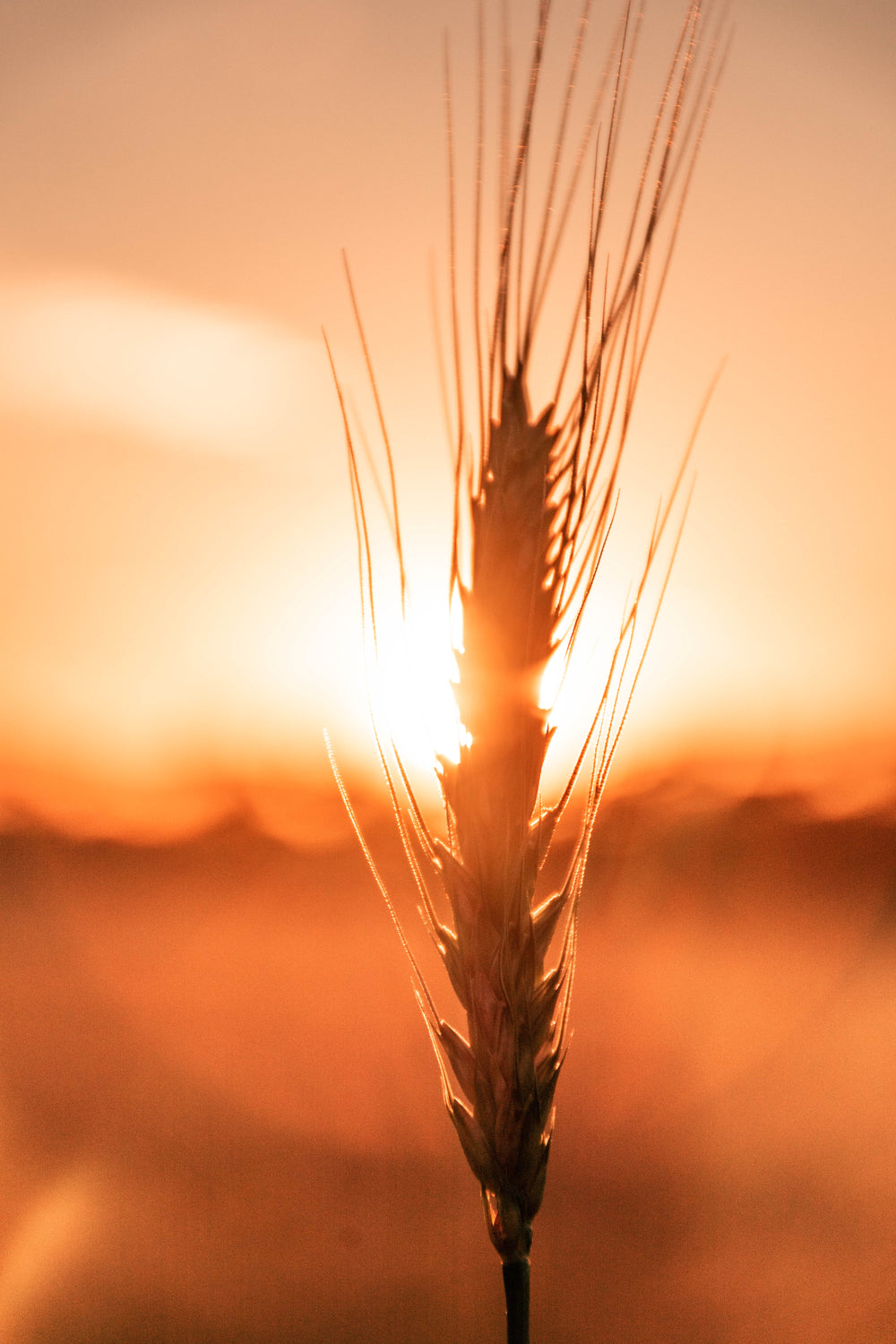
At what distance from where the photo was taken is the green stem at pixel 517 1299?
487 millimetres

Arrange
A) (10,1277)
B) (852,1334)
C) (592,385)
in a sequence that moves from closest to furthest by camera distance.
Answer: (592,385)
(852,1334)
(10,1277)

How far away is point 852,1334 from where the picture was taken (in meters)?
1.41

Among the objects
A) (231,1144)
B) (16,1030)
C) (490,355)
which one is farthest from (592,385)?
(16,1030)

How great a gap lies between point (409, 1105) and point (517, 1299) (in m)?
1.66

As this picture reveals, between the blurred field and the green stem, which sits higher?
the green stem

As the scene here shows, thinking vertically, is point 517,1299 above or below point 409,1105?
above

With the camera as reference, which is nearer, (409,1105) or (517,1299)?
(517,1299)

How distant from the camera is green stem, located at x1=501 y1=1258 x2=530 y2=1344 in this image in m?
0.49

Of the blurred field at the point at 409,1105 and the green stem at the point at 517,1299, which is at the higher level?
the green stem at the point at 517,1299

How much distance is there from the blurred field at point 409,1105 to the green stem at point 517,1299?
1297 mm

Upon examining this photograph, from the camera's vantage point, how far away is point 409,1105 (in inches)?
77.4

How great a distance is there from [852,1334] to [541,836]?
161 centimetres

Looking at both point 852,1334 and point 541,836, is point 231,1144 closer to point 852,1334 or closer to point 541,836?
point 852,1334

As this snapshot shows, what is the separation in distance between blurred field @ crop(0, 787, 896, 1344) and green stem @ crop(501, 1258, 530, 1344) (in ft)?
4.26
